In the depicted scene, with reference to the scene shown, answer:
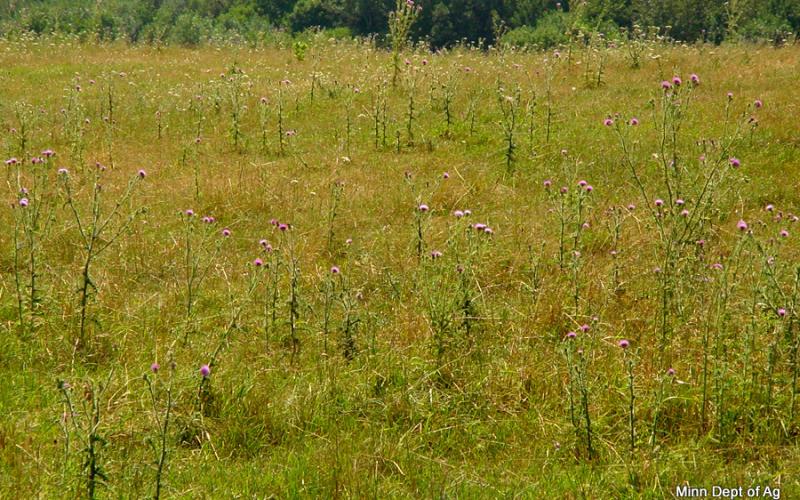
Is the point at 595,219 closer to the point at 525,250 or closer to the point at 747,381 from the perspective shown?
the point at 525,250

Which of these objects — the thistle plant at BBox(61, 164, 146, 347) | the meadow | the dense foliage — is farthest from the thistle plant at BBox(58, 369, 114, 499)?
the dense foliage

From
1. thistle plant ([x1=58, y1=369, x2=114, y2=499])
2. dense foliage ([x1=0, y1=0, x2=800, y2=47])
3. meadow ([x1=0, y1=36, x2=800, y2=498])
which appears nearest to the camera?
thistle plant ([x1=58, y1=369, x2=114, y2=499])

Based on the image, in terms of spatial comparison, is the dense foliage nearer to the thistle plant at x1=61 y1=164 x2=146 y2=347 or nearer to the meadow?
the meadow

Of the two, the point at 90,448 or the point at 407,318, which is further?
the point at 407,318

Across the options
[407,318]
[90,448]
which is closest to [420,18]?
[407,318]

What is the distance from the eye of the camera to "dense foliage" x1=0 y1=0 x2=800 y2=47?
33.0 m

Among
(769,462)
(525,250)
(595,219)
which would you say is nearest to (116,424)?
(769,462)

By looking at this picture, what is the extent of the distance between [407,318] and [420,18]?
42305mm

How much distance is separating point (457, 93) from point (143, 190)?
4.36 m

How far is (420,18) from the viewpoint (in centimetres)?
4450

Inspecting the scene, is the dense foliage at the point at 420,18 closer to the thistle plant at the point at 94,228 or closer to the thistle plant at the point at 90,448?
the thistle plant at the point at 94,228

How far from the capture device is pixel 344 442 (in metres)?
3.33

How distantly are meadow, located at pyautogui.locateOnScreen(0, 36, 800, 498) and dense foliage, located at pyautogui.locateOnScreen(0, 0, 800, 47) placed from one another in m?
22.7

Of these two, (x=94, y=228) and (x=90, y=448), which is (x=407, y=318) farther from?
(x=90, y=448)
